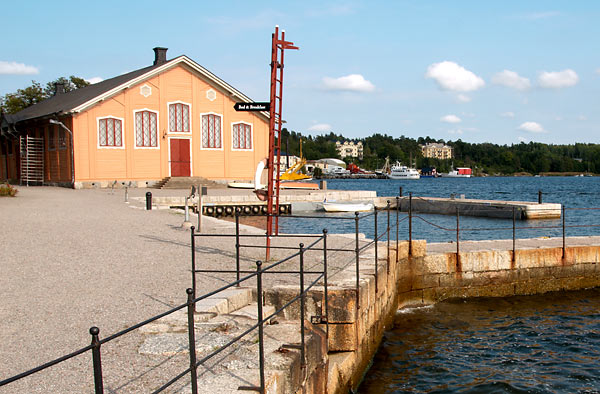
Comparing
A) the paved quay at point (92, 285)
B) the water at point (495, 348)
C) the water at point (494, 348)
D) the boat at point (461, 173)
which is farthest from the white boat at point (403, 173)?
the water at point (494, 348)

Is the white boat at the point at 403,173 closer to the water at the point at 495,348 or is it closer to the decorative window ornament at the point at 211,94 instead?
the decorative window ornament at the point at 211,94

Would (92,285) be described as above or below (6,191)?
below

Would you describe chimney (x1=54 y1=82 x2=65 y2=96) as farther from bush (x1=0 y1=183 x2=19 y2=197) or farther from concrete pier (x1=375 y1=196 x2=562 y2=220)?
concrete pier (x1=375 y1=196 x2=562 y2=220)

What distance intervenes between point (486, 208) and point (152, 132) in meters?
22.3

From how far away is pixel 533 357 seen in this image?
955 cm

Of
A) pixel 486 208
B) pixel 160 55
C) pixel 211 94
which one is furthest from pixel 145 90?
pixel 486 208

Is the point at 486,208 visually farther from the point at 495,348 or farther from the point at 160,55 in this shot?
the point at 495,348

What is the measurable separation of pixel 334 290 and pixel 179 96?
3224 cm

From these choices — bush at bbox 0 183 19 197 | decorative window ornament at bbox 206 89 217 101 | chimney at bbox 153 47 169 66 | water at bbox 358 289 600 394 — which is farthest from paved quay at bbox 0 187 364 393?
chimney at bbox 153 47 169 66

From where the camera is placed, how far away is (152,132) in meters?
37.1

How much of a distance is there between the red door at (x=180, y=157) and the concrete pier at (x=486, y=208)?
13587 millimetres

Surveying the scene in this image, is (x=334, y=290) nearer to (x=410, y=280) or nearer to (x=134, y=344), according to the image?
(x=134, y=344)

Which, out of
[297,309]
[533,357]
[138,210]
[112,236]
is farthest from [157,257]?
[138,210]

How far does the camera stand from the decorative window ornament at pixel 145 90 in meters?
36.6
